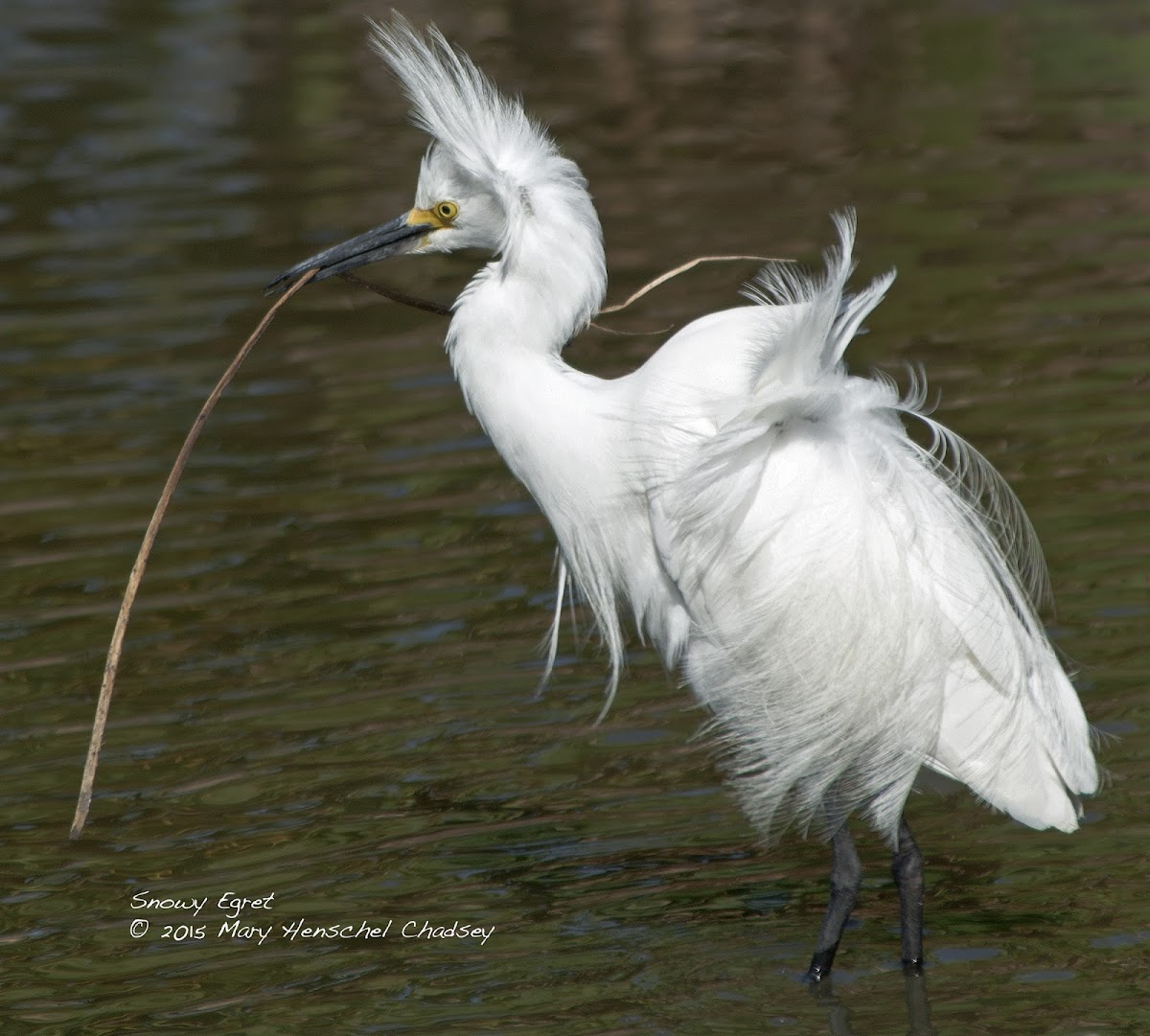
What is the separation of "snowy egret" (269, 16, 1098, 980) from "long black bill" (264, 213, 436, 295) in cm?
15

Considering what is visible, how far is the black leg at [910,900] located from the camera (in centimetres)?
411

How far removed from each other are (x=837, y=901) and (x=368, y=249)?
1.85 metres

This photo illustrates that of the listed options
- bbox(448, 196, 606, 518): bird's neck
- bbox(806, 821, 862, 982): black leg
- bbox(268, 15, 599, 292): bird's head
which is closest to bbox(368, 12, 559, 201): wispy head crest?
bbox(268, 15, 599, 292): bird's head

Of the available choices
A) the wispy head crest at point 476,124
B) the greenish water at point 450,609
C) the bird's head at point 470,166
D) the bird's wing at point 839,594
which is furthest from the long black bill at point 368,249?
the greenish water at point 450,609

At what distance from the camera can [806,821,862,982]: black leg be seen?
4148mm

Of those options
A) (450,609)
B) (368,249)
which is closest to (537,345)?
(368,249)

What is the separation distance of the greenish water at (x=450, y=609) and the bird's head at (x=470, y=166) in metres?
1.38

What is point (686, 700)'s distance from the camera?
5410 millimetres

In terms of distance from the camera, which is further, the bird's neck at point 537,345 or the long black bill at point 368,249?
the long black bill at point 368,249

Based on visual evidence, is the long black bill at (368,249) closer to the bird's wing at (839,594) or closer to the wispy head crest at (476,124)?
the wispy head crest at (476,124)

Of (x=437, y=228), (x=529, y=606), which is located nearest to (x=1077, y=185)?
(x=529, y=606)

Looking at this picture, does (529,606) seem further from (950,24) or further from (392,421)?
(950,24)

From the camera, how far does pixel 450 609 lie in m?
5.95

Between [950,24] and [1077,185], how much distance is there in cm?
489
